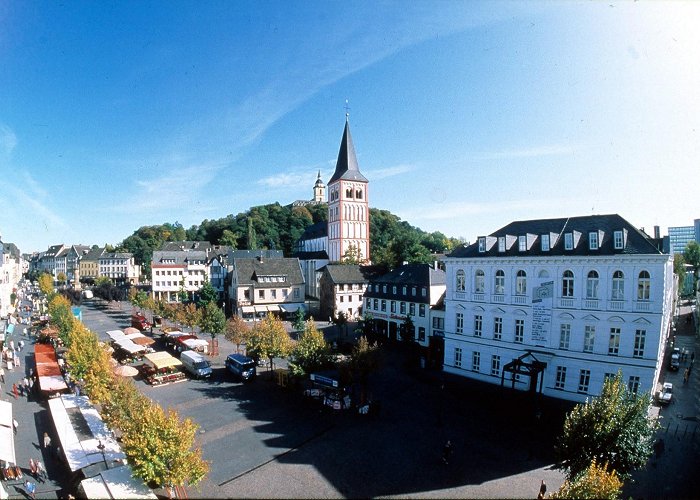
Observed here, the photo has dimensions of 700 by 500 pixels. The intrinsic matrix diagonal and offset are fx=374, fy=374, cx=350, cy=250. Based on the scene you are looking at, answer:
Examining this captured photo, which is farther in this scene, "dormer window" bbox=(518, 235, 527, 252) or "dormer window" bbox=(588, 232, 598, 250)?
"dormer window" bbox=(518, 235, 527, 252)

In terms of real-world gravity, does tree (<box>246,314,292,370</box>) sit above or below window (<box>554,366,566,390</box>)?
above

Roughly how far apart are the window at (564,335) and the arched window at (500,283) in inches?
184

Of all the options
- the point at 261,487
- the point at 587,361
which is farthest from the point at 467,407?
the point at 261,487

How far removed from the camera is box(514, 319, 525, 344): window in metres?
28.1

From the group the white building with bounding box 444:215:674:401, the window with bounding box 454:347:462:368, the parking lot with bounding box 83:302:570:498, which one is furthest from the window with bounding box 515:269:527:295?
the parking lot with bounding box 83:302:570:498

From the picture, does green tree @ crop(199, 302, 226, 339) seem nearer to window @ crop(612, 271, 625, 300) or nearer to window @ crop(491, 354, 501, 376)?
window @ crop(491, 354, 501, 376)

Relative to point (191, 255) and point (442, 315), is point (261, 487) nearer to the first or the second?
point (442, 315)

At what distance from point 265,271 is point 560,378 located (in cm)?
4351

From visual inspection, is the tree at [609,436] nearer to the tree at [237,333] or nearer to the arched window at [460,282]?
the arched window at [460,282]

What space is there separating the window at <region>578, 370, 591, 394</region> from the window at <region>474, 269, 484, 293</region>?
8.77m

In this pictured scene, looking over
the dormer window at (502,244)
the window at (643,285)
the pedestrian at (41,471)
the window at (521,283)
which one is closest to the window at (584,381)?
the window at (643,285)

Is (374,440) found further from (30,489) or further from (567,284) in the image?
(567,284)

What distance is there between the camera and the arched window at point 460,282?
31.7 m

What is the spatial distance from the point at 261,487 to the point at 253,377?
15351 mm
